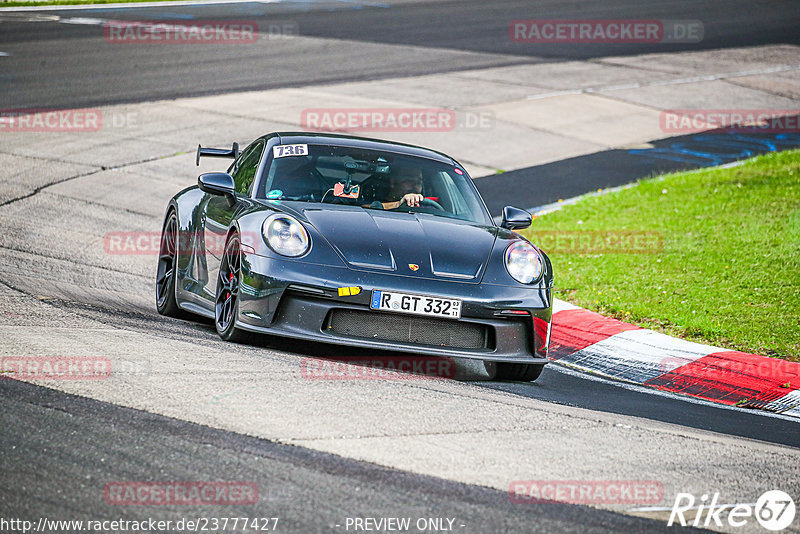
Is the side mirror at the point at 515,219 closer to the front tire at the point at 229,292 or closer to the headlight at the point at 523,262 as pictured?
the headlight at the point at 523,262

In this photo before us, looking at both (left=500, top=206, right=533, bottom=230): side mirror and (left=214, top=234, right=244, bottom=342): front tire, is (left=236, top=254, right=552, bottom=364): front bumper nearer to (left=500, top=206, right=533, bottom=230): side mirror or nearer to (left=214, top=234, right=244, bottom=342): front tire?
(left=214, top=234, right=244, bottom=342): front tire

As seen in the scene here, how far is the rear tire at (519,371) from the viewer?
262 inches

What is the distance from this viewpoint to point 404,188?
7328 millimetres

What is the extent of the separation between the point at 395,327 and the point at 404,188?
4.98 ft

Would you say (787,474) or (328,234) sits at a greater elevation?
(328,234)

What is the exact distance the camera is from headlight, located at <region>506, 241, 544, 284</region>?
6.55 m

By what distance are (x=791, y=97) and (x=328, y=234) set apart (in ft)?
58.1

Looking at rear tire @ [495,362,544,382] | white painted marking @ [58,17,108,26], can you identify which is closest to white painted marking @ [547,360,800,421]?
rear tire @ [495,362,544,382]

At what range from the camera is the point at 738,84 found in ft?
73.9

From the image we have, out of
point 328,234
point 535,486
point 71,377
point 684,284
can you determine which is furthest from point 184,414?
point 684,284

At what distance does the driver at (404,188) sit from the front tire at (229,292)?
3.66 feet

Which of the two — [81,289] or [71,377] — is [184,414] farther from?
[81,289]

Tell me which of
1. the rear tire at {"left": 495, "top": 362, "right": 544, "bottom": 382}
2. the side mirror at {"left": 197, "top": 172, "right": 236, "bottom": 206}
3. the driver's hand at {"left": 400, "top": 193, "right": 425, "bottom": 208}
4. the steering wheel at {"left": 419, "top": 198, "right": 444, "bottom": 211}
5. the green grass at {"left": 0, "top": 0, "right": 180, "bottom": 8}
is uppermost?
the green grass at {"left": 0, "top": 0, "right": 180, "bottom": 8}

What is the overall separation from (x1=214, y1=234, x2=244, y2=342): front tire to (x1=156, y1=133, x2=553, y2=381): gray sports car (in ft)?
0.04
